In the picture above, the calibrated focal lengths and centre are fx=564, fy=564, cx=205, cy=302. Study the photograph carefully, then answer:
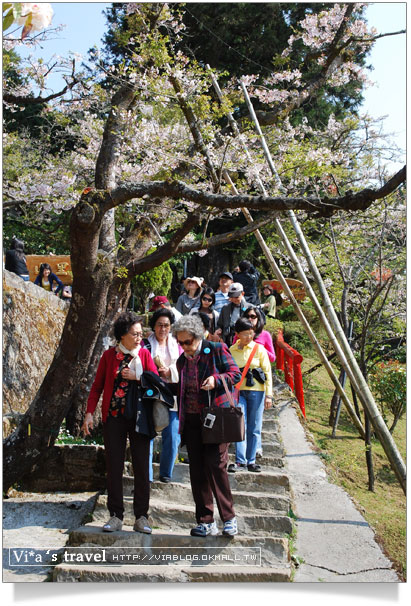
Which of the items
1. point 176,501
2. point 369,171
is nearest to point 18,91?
point 369,171

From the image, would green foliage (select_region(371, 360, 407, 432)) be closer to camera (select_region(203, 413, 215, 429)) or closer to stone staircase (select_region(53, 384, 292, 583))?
stone staircase (select_region(53, 384, 292, 583))

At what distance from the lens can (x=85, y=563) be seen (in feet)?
12.6

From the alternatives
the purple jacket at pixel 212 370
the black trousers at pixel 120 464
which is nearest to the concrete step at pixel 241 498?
the black trousers at pixel 120 464

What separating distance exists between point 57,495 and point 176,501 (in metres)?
1.13

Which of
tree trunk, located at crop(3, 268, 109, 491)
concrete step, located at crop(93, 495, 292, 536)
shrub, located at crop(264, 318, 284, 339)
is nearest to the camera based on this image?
concrete step, located at crop(93, 495, 292, 536)

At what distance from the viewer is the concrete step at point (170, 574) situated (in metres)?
3.74

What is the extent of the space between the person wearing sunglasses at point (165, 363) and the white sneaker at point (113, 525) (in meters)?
0.70

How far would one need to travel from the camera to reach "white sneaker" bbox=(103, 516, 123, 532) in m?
4.01

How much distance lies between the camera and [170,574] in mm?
3779

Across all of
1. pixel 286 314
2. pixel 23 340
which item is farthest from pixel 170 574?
pixel 286 314

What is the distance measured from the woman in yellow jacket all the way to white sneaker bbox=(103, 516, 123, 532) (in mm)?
1234

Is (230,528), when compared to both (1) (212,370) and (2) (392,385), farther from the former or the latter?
(2) (392,385)

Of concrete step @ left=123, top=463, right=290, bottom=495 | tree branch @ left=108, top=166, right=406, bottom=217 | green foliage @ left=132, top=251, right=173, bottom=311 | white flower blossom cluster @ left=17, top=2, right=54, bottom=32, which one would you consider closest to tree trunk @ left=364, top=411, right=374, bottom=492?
concrete step @ left=123, top=463, right=290, bottom=495

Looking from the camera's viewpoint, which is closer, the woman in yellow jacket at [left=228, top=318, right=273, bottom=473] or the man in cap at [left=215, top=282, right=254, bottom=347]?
the woman in yellow jacket at [left=228, top=318, right=273, bottom=473]
